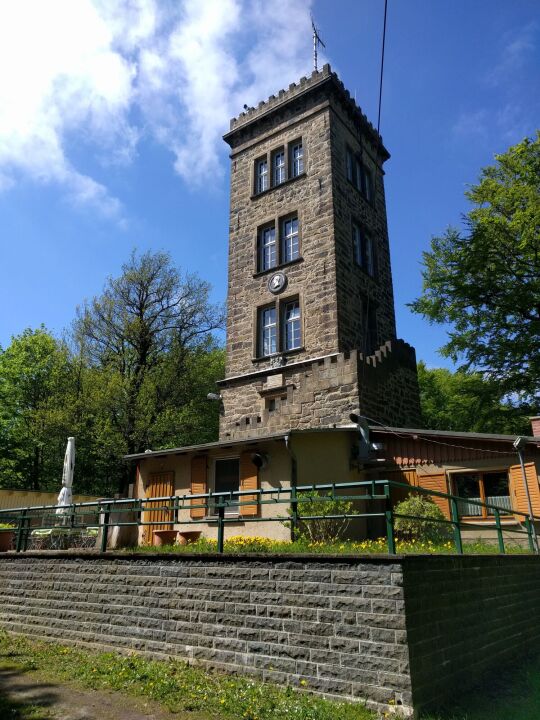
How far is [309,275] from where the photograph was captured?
1920 centimetres

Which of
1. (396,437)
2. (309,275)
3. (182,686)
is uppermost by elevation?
(309,275)

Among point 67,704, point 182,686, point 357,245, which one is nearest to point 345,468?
point 182,686

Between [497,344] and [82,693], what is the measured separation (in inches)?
761

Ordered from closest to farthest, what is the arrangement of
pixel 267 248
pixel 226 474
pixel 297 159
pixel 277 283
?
pixel 226 474, pixel 277 283, pixel 267 248, pixel 297 159

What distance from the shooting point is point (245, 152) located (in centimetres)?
2308

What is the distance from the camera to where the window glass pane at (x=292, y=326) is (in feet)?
62.8

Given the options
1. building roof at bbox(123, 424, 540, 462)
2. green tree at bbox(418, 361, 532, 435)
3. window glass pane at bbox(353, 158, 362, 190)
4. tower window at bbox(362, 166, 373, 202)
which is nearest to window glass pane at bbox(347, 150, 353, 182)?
Result: window glass pane at bbox(353, 158, 362, 190)

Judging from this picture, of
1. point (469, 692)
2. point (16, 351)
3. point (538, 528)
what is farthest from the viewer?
point (16, 351)

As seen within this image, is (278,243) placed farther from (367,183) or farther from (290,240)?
(367,183)

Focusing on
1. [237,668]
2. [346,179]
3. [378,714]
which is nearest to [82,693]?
[237,668]

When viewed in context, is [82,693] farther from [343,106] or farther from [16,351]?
[16,351]

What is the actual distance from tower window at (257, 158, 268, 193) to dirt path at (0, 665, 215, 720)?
61.9 ft

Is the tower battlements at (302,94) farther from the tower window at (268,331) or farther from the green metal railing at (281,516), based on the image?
the green metal railing at (281,516)

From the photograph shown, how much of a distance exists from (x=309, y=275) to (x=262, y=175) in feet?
19.5
